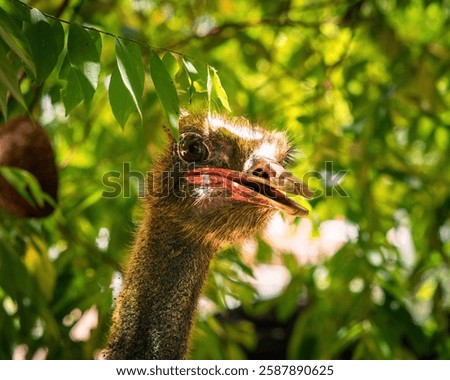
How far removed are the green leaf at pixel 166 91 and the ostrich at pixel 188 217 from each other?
30mm

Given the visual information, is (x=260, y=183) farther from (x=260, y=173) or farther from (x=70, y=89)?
(x=70, y=89)

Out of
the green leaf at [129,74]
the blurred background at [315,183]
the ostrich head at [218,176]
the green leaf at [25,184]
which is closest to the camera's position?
the ostrich head at [218,176]

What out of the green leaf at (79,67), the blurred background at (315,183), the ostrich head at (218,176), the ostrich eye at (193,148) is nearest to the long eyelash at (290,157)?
the ostrich head at (218,176)

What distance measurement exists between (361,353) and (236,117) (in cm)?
146

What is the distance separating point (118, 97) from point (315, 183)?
62cm

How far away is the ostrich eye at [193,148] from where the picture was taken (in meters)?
0.98

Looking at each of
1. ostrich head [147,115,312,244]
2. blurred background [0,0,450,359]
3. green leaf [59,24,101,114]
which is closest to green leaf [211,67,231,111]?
ostrich head [147,115,312,244]

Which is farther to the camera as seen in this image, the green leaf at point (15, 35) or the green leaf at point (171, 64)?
the green leaf at point (171, 64)

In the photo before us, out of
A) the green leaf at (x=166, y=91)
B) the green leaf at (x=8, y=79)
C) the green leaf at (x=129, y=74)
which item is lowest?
the green leaf at (x=129, y=74)

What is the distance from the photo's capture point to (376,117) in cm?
235

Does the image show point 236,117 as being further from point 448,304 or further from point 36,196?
point 448,304

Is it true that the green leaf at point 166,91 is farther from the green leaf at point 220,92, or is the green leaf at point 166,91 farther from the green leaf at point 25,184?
the green leaf at point 25,184

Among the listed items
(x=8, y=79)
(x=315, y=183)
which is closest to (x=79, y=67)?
(x=8, y=79)
